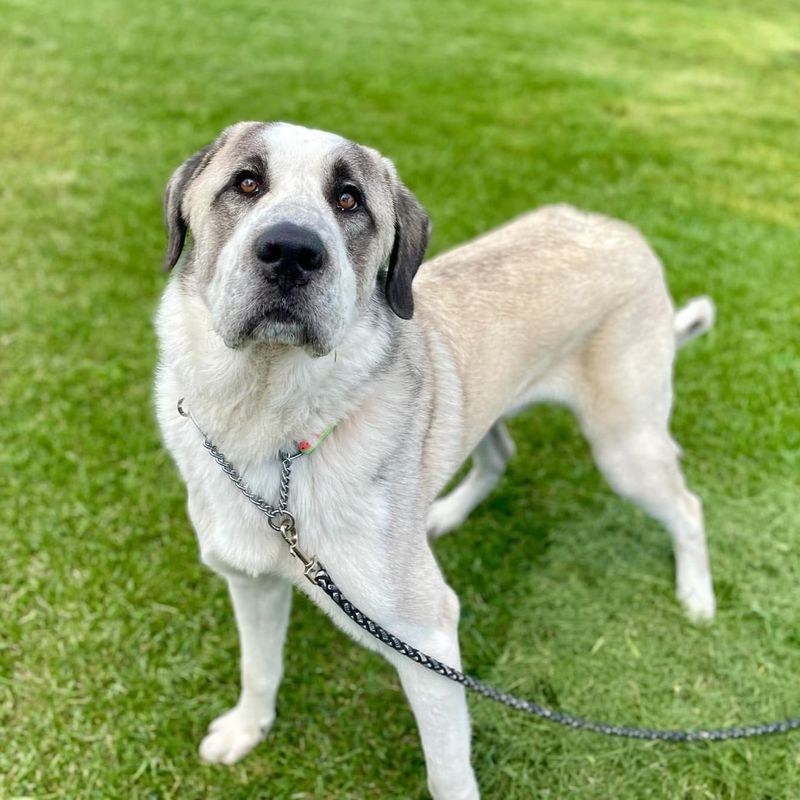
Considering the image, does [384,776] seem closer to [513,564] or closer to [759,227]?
[513,564]

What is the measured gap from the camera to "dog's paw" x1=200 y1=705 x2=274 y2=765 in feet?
9.95

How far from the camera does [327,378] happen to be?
2.28 metres

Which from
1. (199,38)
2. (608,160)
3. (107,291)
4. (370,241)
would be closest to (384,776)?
(370,241)

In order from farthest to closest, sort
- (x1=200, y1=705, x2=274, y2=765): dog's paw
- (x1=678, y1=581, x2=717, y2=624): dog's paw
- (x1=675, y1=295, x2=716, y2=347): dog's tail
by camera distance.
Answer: (x1=675, y1=295, x2=716, y2=347): dog's tail → (x1=678, y1=581, x2=717, y2=624): dog's paw → (x1=200, y1=705, x2=274, y2=765): dog's paw

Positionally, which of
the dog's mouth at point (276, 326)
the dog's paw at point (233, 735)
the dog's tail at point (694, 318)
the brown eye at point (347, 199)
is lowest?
the dog's paw at point (233, 735)

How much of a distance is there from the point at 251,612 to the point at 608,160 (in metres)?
6.71

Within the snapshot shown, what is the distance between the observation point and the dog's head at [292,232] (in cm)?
202

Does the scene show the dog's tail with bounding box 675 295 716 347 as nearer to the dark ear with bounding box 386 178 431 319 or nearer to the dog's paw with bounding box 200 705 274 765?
the dark ear with bounding box 386 178 431 319

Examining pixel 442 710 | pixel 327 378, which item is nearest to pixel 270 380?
pixel 327 378

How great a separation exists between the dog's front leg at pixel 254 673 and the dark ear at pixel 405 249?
1.08 meters

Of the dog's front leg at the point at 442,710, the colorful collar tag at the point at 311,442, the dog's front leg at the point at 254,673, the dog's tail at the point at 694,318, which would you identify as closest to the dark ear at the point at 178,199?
the colorful collar tag at the point at 311,442

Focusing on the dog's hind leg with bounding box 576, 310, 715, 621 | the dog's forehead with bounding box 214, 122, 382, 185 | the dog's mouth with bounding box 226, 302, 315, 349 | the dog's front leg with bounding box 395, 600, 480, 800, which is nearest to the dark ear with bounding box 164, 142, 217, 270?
the dog's forehead with bounding box 214, 122, 382, 185

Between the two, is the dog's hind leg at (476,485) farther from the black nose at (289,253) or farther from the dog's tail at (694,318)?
the black nose at (289,253)

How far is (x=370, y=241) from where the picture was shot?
2373mm
